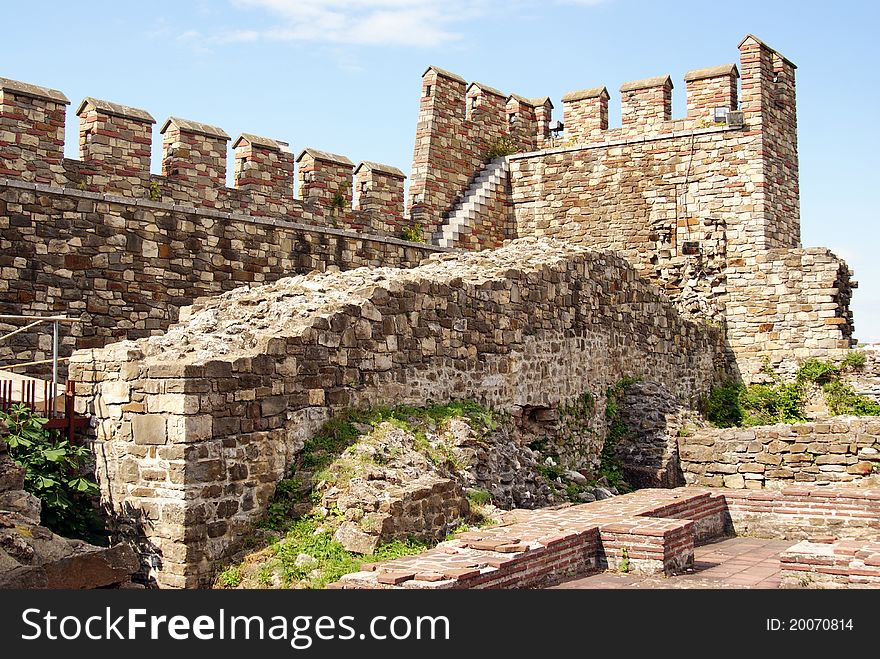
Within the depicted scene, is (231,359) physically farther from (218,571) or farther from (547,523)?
(547,523)

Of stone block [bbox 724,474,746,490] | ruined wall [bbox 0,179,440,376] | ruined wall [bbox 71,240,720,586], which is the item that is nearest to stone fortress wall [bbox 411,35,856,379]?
ruined wall [bbox 71,240,720,586]

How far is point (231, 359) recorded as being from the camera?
28.9ft

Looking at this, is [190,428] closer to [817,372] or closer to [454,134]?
[454,134]

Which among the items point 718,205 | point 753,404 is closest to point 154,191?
point 718,205

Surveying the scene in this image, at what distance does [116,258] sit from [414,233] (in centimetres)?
583

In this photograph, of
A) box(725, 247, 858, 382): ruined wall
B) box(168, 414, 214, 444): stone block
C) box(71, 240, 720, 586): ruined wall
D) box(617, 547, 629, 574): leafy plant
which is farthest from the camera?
box(725, 247, 858, 382): ruined wall

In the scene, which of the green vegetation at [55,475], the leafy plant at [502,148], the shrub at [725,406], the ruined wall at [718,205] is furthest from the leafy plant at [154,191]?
the shrub at [725,406]

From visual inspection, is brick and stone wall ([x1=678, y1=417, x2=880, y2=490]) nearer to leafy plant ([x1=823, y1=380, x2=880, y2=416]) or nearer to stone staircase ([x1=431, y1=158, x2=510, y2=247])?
leafy plant ([x1=823, y1=380, x2=880, y2=416])

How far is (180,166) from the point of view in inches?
531

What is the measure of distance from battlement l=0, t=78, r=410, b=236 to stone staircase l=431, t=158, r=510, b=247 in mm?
1822

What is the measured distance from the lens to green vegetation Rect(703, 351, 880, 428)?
55.7ft

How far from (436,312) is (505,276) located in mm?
1719

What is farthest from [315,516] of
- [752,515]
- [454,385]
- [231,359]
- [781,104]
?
[781,104]

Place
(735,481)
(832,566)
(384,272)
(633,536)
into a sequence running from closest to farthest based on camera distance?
(832,566) < (633,536) < (384,272) < (735,481)
